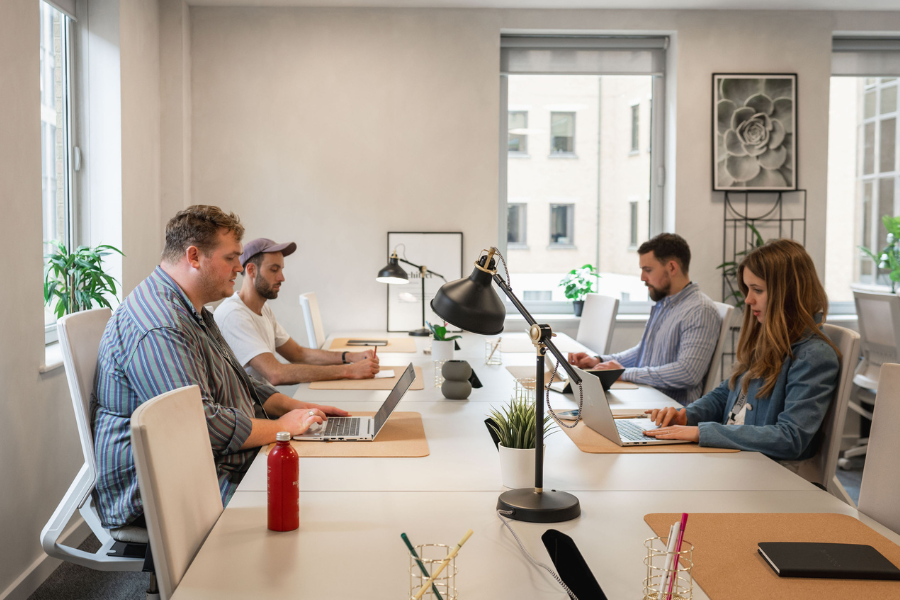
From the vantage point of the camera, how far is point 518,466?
1486 mm

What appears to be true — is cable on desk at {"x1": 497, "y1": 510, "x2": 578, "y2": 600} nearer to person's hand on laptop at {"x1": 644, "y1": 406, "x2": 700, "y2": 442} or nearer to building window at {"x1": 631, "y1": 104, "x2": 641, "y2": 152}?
person's hand on laptop at {"x1": 644, "y1": 406, "x2": 700, "y2": 442}

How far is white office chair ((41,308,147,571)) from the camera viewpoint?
178cm

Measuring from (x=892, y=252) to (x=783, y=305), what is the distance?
3308mm

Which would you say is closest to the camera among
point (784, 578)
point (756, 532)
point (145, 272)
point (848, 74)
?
point (784, 578)

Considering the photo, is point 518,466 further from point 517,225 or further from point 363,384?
point 517,225

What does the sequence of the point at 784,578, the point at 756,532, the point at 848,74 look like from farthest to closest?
the point at 848,74 → the point at 756,532 → the point at 784,578

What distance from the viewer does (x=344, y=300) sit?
4.60 m

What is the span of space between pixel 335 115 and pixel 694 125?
7.55 feet

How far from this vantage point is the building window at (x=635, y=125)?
15.9 feet

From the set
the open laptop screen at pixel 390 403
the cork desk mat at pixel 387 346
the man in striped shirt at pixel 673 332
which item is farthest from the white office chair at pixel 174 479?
the cork desk mat at pixel 387 346

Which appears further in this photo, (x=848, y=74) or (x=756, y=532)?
(x=848, y=74)

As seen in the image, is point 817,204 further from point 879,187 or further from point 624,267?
point 624,267

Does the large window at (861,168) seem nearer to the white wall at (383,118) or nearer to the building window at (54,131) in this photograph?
the white wall at (383,118)

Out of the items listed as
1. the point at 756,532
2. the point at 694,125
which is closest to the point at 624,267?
the point at 694,125
